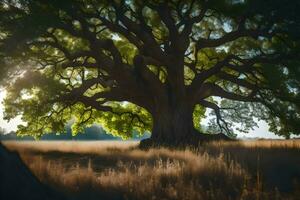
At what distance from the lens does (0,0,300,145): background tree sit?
17359 mm

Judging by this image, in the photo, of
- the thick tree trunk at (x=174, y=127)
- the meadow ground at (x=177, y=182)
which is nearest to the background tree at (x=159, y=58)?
the thick tree trunk at (x=174, y=127)

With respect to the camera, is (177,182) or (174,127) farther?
(174,127)

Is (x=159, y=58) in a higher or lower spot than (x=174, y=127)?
higher

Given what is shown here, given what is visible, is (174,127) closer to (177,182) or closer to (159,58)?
(159,58)

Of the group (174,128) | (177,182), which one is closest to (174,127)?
(174,128)

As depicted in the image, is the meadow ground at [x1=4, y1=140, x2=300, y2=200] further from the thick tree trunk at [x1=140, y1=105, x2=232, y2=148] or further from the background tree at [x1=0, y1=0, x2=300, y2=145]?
the thick tree trunk at [x1=140, y1=105, x2=232, y2=148]

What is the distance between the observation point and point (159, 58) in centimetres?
2175

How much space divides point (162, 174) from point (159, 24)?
16.3 m

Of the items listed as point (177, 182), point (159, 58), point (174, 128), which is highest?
point (159, 58)

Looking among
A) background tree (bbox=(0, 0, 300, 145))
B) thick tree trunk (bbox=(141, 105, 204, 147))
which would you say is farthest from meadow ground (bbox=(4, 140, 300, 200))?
thick tree trunk (bbox=(141, 105, 204, 147))

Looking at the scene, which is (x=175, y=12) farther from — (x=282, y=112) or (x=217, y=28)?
(x=282, y=112)

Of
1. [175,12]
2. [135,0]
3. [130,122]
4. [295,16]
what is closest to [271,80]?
[295,16]

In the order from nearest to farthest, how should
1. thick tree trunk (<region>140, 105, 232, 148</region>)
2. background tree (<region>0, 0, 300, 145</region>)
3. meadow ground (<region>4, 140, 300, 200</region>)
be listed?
meadow ground (<region>4, 140, 300, 200</region>) < background tree (<region>0, 0, 300, 145</region>) < thick tree trunk (<region>140, 105, 232, 148</region>)

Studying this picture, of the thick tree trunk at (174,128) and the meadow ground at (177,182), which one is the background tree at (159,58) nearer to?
the thick tree trunk at (174,128)
